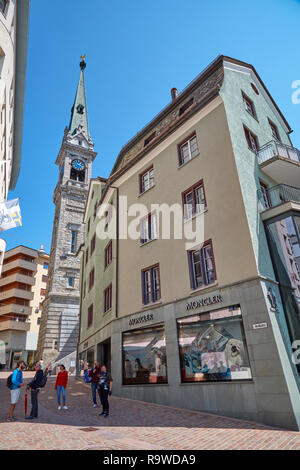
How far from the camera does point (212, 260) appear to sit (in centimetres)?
1269

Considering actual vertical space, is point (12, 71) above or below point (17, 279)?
above

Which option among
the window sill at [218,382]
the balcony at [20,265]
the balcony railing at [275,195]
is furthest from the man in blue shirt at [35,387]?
the balcony at [20,265]

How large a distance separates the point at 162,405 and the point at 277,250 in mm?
7986

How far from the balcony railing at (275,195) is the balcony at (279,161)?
2.56ft

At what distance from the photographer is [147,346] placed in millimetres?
14297

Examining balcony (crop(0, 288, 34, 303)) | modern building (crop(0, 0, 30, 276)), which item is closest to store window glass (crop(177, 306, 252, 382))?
modern building (crop(0, 0, 30, 276))

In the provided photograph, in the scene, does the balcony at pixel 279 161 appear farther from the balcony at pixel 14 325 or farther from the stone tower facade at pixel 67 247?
the balcony at pixel 14 325

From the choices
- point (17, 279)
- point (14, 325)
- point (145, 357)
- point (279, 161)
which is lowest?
point (145, 357)

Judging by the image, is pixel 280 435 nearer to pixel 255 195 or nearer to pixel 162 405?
pixel 162 405

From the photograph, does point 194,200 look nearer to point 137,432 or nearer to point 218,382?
point 218,382

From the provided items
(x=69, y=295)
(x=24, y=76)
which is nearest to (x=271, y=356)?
(x=24, y=76)

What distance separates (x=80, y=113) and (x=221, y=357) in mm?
63072

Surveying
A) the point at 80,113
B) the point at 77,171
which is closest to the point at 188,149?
the point at 77,171

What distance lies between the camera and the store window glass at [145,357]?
44.1ft
